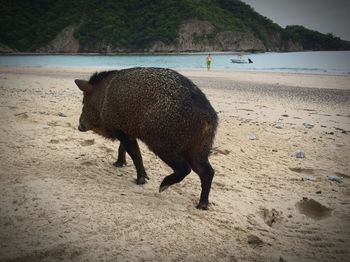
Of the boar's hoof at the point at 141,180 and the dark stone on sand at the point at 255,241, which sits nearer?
the dark stone on sand at the point at 255,241

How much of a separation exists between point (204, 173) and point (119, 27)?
119231mm

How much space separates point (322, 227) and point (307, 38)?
204 meters

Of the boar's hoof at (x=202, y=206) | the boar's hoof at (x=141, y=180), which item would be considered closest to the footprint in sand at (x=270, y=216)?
the boar's hoof at (x=202, y=206)

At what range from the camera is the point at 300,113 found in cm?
1041

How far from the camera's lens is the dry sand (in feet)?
9.84

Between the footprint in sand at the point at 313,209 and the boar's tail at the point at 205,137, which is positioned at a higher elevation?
the boar's tail at the point at 205,137

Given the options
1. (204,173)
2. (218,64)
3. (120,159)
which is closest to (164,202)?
(204,173)

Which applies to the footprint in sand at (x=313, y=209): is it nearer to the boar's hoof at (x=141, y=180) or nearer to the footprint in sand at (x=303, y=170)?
the footprint in sand at (x=303, y=170)

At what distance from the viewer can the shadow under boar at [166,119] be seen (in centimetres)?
376

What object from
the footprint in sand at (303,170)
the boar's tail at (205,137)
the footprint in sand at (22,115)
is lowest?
the footprint in sand at (303,170)

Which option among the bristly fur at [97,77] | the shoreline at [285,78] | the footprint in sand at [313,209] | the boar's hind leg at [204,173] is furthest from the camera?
the shoreline at [285,78]

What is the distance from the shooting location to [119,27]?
375 ft

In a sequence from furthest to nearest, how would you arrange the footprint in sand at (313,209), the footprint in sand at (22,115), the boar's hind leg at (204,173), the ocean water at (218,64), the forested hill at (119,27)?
1. the forested hill at (119,27)
2. the ocean water at (218,64)
3. the footprint in sand at (22,115)
4. the footprint in sand at (313,209)
5. the boar's hind leg at (204,173)

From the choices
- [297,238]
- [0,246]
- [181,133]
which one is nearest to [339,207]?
[297,238]
